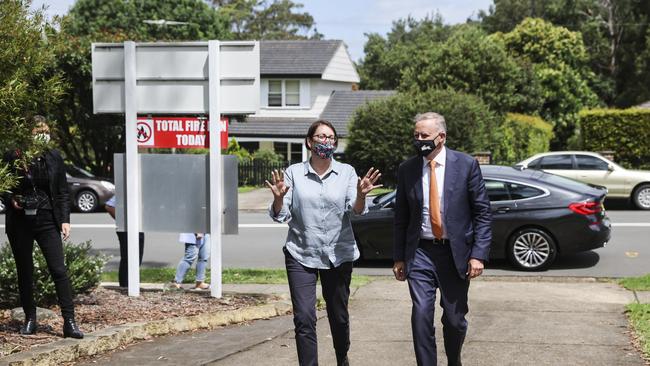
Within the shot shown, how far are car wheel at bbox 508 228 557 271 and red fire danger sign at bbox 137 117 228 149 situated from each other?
5428mm

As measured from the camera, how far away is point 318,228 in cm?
584

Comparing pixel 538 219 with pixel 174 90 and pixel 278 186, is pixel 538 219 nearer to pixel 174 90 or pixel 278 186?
pixel 174 90

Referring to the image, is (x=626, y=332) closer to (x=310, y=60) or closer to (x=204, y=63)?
(x=204, y=63)

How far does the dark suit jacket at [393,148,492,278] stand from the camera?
222 inches

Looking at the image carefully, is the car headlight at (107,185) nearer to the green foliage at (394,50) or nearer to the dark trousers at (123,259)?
the dark trousers at (123,259)

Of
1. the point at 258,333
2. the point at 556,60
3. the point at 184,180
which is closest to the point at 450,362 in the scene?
the point at 258,333

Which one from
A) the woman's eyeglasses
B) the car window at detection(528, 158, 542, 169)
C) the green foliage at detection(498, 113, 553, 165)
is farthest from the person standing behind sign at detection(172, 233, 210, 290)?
the green foliage at detection(498, 113, 553, 165)

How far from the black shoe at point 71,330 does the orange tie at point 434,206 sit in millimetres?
3009

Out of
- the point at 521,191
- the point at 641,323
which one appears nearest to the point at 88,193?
the point at 521,191

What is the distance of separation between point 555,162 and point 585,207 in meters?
10.2

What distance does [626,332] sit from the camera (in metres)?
7.65

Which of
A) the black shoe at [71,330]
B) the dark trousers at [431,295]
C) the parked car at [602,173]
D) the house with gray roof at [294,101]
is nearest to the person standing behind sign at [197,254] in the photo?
the black shoe at [71,330]

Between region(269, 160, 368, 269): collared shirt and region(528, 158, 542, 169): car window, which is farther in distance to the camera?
region(528, 158, 542, 169): car window

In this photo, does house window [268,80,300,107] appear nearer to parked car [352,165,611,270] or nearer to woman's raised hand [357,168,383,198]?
parked car [352,165,611,270]
